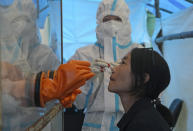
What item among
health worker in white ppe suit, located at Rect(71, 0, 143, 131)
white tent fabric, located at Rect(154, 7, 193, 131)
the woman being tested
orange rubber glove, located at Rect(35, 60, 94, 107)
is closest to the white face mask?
health worker in white ppe suit, located at Rect(71, 0, 143, 131)

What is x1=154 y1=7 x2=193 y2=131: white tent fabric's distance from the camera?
67.9 inches

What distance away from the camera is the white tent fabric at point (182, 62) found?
1724 mm

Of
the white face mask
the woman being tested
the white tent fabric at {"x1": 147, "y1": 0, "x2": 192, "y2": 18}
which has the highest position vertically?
the white tent fabric at {"x1": 147, "y1": 0, "x2": 192, "y2": 18}

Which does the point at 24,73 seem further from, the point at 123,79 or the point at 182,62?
the point at 182,62

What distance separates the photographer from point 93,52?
1690 millimetres

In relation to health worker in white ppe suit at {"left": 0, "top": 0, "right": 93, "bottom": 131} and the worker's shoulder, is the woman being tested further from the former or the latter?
the worker's shoulder

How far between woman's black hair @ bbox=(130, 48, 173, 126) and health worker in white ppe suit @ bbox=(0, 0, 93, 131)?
13.6 inches

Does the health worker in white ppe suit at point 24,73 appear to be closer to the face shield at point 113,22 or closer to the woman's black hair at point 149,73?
the woman's black hair at point 149,73

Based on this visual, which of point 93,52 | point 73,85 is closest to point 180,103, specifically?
point 93,52

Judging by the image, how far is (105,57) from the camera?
5.28 ft

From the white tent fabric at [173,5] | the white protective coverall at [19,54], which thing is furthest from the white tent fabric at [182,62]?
the white protective coverall at [19,54]

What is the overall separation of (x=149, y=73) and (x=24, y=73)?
0.63m

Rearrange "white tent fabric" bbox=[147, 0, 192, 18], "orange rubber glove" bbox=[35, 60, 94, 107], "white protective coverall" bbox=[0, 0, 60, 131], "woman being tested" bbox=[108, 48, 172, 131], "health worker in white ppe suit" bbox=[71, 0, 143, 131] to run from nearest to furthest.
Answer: "white protective coverall" bbox=[0, 0, 60, 131] < "orange rubber glove" bbox=[35, 60, 94, 107] < "woman being tested" bbox=[108, 48, 172, 131] < "health worker in white ppe suit" bbox=[71, 0, 143, 131] < "white tent fabric" bbox=[147, 0, 192, 18]

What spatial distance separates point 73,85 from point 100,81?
3.02 ft
